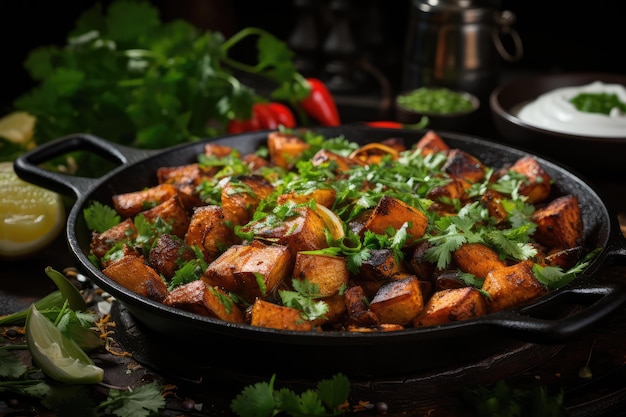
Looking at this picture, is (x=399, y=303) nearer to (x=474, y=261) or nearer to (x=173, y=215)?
(x=474, y=261)

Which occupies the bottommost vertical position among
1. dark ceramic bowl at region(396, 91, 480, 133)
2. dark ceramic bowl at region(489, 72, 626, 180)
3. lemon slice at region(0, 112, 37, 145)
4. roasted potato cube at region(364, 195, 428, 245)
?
lemon slice at region(0, 112, 37, 145)

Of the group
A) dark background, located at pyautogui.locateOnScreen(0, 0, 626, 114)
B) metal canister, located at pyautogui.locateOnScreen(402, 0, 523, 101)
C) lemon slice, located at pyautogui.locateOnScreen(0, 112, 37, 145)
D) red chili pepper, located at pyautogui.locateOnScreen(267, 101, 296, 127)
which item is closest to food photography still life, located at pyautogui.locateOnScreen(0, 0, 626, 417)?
lemon slice, located at pyautogui.locateOnScreen(0, 112, 37, 145)

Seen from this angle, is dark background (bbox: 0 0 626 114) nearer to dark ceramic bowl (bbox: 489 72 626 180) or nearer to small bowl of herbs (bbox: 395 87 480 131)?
small bowl of herbs (bbox: 395 87 480 131)

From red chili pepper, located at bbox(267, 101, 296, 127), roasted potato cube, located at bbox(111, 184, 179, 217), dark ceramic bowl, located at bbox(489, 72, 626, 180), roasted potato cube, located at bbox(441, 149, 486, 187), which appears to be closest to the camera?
roasted potato cube, located at bbox(111, 184, 179, 217)

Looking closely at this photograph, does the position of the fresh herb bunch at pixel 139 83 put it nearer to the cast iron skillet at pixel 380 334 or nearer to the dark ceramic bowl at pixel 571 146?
the dark ceramic bowl at pixel 571 146

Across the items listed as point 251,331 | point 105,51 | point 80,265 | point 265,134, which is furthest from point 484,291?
point 105,51

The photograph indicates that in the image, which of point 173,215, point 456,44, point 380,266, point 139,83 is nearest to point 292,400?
point 380,266

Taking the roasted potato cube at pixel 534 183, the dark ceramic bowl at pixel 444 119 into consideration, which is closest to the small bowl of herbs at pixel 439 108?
the dark ceramic bowl at pixel 444 119
